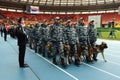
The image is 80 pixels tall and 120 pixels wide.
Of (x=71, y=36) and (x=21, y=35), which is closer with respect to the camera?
(x=21, y=35)

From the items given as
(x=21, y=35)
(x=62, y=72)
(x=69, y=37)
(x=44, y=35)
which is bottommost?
(x=62, y=72)

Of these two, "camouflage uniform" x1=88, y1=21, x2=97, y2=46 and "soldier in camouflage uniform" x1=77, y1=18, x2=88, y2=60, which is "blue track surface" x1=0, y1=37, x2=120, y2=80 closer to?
"soldier in camouflage uniform" x1=77, y1=18, x2=88, y2=60

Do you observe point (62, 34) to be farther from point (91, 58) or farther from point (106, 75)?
point (106, 75)

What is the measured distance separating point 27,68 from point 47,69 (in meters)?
0.87

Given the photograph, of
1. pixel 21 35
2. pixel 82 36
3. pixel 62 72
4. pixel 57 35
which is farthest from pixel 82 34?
pixel 21 35

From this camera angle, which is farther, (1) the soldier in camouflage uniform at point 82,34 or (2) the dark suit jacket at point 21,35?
(1) the soldier in camouflage uniform at point 82,34

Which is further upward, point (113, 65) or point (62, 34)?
point (62, 34)

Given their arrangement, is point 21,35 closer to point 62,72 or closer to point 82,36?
point 62,72

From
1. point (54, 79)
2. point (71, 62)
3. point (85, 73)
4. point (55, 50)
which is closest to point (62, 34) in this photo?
point (55, 50)

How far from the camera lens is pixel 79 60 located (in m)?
10.8

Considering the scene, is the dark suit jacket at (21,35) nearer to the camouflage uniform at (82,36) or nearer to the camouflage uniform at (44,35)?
the camouflage uniform at (82,36)

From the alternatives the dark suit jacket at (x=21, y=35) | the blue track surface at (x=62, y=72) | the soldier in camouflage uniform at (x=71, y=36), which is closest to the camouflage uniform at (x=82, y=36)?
the soldier in camouflage uniform at (x=71, y=36)

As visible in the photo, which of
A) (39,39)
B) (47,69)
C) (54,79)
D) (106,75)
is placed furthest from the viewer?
(39,39)

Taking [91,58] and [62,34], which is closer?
[62,34]
